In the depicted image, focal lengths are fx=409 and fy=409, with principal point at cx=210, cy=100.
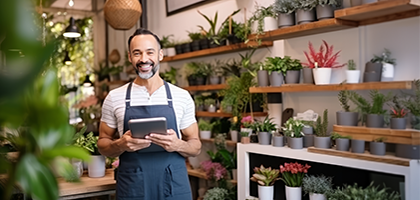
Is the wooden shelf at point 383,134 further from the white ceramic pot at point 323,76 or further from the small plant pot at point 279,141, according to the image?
the small plant pot at point 279,141

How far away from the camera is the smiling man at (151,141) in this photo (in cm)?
238

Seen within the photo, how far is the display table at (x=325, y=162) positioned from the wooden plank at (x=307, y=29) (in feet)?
2.89

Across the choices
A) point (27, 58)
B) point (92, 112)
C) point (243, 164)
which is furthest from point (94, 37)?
point (27, 58)

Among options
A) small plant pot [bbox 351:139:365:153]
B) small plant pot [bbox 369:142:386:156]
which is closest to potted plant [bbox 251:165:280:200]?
small plant pot [bbox 351:139:365:153]

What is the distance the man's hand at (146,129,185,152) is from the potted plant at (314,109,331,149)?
103cm

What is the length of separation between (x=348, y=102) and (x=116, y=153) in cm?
160

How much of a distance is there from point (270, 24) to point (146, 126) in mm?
1630

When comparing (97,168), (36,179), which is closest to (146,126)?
(97,168)

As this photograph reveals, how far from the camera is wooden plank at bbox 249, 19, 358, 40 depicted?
2.79 metres

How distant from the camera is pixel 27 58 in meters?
0.33

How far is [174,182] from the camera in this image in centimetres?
240

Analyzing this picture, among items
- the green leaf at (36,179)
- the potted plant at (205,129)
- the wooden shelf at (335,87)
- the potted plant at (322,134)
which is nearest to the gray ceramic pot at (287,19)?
the wooden shelf at (335,87)

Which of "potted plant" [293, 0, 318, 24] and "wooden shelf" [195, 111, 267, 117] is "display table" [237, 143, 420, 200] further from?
"potted plant" [293, 0, 318, 24]

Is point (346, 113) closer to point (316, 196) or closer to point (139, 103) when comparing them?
point (316, 196)
